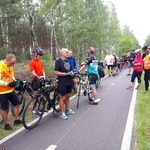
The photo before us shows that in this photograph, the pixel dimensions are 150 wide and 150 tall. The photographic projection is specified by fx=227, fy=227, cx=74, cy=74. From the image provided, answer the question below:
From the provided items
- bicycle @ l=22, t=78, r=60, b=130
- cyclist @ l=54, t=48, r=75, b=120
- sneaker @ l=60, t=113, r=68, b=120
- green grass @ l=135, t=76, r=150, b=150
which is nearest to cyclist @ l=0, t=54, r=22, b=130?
bicycle @ l=22, t=78, r=60, b=130

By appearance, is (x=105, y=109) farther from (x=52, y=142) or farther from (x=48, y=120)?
(x=52, y=142)

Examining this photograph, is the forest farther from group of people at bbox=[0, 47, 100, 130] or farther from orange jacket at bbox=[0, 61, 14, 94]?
orange jacket at bbox=[0, 61, 14, 94]

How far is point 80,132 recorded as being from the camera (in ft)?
18.3

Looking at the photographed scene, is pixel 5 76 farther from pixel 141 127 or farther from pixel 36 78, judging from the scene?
pixel 141 127

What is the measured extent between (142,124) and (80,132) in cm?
167

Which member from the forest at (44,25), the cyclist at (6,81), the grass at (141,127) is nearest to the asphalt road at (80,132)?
the grass at (141,127)

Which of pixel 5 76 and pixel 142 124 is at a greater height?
pixel 5 76

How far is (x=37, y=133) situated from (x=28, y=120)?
971mm

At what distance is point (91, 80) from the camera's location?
8.55 m

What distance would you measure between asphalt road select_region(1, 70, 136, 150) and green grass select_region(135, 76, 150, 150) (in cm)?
34

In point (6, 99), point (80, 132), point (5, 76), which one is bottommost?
point (80, 132)

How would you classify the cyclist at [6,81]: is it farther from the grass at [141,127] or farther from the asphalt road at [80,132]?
the asphalt road at [80,132]

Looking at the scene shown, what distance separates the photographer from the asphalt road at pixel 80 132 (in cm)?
487

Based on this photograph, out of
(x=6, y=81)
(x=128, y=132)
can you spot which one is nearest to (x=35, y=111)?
(x=6, y=81)
